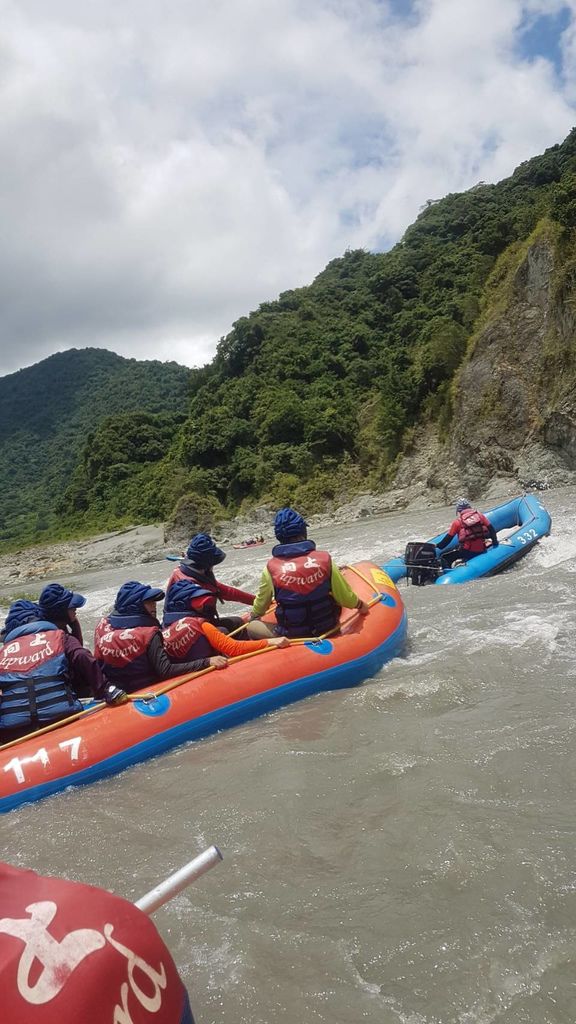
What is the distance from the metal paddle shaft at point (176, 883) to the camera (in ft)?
4.62

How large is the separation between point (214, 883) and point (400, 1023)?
90 centimetres

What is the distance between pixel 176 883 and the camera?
1.45 meters

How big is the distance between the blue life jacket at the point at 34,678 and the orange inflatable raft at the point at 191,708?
13 centimetres

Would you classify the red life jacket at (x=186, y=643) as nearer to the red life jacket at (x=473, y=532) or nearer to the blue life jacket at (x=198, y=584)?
the blue life jacket at (x=198, y=584)

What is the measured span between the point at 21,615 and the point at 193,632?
113cm

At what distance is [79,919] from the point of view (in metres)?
1.24

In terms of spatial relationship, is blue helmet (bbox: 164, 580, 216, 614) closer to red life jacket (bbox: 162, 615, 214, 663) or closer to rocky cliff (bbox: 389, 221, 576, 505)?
red life jacket (bbox: 162, 615, 214, 663)

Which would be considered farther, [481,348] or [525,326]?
[481,348]

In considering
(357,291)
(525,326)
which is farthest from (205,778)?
(357,291)

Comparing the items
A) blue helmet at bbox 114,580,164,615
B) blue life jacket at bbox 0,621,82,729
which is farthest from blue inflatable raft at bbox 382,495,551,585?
blue life jacket at bbox 0,621,82,729

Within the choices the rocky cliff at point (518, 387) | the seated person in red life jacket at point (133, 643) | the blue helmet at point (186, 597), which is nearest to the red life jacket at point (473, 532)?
the blue helmet at point (186, 597)

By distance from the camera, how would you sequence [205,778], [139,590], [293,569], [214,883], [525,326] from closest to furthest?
[214,883] → [205,778] → [139,590] → [293,569] → [525,326]

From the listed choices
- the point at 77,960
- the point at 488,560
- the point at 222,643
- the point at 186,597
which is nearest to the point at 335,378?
the point at 488,560

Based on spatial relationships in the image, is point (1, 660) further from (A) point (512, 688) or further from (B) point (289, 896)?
(A) point (512, 688)
